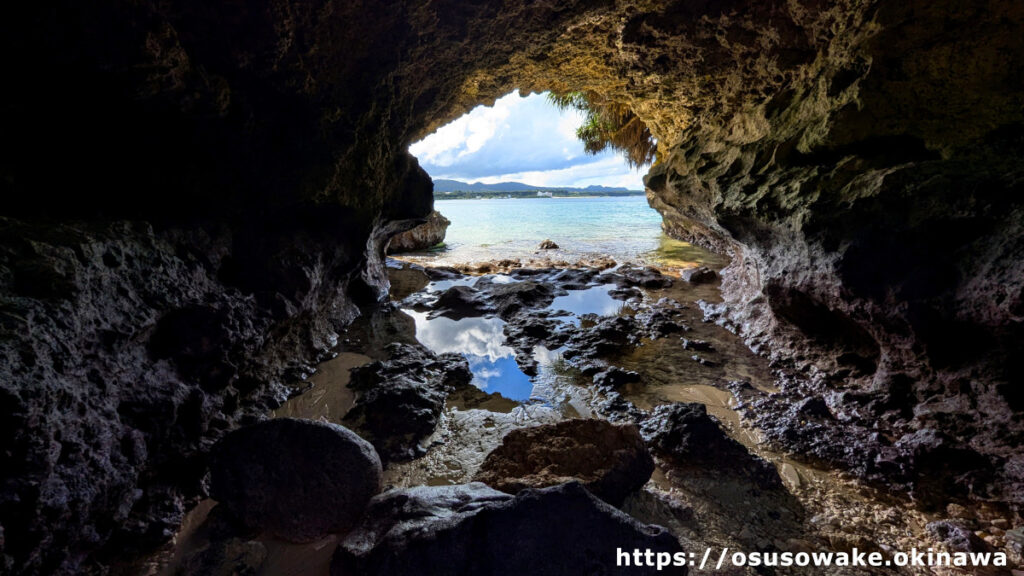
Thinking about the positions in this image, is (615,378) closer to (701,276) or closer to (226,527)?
(226,527)

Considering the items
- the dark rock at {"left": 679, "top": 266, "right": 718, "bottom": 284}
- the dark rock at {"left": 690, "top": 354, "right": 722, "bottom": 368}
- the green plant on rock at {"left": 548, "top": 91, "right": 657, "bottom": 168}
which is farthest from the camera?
the green plant on rock at {"left": 548, "top": 91, "right": 657, "bottom": 168}

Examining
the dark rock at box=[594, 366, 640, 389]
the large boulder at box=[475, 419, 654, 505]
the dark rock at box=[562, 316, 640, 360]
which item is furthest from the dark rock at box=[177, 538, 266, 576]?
the dark rock at box=[562, 316, 640, 360]

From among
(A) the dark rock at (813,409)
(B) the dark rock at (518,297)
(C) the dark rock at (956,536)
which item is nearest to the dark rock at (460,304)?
(B) the dark rock at (518,297)

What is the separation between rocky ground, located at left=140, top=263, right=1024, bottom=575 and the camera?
1911 millimetres

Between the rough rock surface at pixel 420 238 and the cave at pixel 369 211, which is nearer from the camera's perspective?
the cave at pixel 369 211

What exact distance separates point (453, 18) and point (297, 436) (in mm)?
4397

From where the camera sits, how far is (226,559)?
7.13 feet

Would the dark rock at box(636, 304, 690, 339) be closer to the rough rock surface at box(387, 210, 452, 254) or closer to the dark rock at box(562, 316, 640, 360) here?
the dark rock at box(562, 316, 640, 360)

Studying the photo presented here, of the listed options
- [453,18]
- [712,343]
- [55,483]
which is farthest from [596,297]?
[55,483]

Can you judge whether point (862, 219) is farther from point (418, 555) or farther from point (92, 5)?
point (92, 5)

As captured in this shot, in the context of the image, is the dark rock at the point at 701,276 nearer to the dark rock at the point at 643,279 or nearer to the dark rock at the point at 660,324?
the dark rock at the point at 643,279

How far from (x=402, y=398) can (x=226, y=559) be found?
1576 mm

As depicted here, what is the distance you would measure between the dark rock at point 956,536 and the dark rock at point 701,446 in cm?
75

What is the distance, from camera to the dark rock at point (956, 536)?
2129 millimetres
